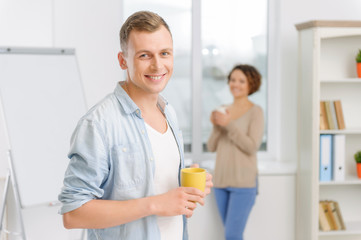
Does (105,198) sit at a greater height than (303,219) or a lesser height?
greater

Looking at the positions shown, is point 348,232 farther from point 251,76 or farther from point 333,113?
point 251,76

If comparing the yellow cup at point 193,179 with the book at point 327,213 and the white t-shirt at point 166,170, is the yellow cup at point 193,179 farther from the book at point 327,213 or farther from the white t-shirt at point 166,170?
the book at point 327,213

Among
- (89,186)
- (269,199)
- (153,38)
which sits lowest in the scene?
(269,199)

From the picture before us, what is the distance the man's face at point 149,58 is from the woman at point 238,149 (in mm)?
1838

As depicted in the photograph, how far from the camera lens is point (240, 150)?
3.11 m

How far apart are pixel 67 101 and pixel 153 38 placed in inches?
69.4

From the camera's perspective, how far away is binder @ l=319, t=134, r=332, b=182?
3.30 m

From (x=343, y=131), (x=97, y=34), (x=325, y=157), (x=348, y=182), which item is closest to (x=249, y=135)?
(x=325, y=157)

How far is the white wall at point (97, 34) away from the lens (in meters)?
3.18

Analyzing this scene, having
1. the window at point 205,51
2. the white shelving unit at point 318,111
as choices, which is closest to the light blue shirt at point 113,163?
the white shelving unit at point 318,111

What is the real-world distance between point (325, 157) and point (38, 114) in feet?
6.70

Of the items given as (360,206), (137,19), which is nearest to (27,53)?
(137,19)

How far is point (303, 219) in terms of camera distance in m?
3.42

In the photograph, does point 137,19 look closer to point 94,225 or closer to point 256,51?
point 94,225
